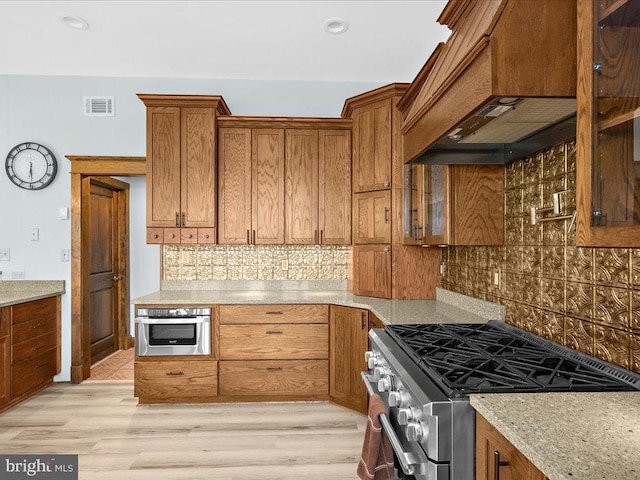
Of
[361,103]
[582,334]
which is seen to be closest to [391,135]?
[361,103]

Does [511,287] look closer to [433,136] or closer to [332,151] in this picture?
[433,136]

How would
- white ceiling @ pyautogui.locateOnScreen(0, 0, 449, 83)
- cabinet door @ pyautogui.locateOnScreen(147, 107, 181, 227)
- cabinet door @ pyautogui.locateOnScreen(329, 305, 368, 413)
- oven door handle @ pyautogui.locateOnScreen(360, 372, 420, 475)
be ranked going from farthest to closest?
1. cabinet door @ pyautogui.locateOnScreen(147, 107, 181, 227)
2. cabinet door @ pyautogui.locateOnScreen(329, 305, 368, 413)
3. white ceiling @ pyautogui.locateOnScreen(0, 0, 449, 83)
4. oven door handle @ pyautogui.locateOnScreen(360, 372, 420, 475)

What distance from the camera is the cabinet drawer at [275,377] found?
3193 millimetres

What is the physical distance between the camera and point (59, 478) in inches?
90.9

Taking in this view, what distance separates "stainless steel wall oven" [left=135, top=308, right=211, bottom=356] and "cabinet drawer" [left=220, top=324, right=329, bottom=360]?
0.16 m

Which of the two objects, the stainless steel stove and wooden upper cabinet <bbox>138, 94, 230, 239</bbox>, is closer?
the stainless steel stove

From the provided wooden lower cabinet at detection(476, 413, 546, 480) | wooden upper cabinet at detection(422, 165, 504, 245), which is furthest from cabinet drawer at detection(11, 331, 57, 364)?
wooden lower cabinet at detection(476, 413, 546, 480)

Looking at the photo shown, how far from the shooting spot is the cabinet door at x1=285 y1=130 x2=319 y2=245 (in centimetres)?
358

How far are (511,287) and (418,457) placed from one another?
1.23m

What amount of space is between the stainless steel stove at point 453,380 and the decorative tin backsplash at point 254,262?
2.00 m

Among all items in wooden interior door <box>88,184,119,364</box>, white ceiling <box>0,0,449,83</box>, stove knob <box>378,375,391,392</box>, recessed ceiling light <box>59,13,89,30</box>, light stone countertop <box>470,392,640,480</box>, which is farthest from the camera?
wooden interior door <box>88,184,119,364</box>

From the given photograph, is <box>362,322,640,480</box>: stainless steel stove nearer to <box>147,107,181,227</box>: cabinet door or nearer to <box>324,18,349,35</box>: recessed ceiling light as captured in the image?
<box>324,18,349,35</box>: recessed ceiling light

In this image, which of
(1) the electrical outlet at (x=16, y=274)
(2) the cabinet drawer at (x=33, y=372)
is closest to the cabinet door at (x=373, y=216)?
(2) the cabinet drawer at (x=33, y=372)

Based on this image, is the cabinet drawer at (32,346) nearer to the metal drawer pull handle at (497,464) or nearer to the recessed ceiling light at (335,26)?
the recessed ceiling light at (335,26)
